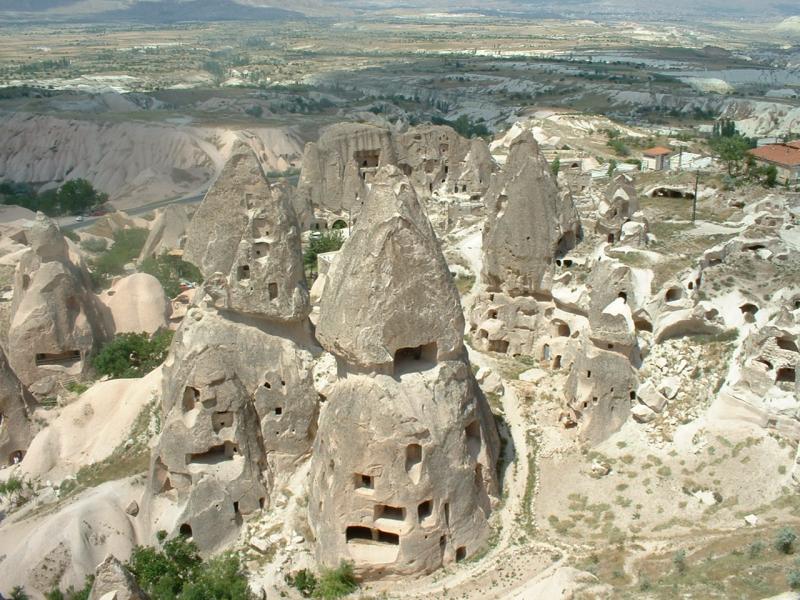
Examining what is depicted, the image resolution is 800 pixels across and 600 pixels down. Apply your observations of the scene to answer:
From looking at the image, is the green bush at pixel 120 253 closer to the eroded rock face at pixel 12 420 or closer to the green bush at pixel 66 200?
the eroded rock face at pixel 12 420

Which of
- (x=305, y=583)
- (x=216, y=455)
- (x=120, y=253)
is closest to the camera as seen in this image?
(x=305, y=583)

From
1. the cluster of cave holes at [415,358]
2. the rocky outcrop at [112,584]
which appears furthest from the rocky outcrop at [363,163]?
the rocky outcrop at [112,584]

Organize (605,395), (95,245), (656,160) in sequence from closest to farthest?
1. (605,395)
2. (95,245)
3. (656,160)

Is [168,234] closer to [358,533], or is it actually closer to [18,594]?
[18,594]

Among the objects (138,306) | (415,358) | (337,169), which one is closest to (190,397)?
(415,358)

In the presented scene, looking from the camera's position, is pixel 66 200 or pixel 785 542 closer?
pixel 785 542

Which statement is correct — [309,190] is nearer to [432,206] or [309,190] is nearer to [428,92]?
[432,206]

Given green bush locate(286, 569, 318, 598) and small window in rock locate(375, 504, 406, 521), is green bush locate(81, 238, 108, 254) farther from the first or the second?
small window in rock locate(375, 504, 406, 521)

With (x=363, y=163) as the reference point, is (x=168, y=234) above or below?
below
